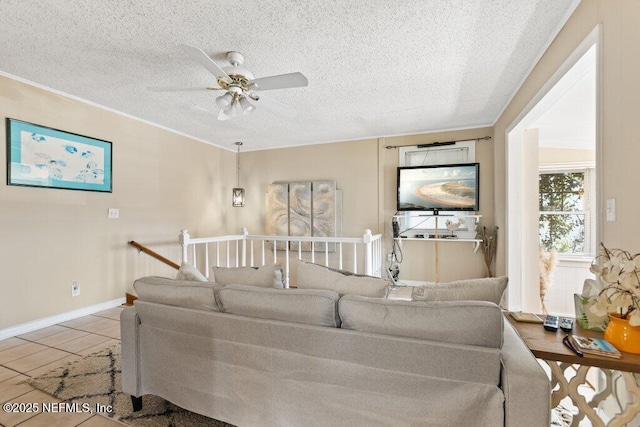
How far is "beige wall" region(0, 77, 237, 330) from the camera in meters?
2.89

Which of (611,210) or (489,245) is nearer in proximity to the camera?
(611,210)

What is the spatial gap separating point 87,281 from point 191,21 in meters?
3.16

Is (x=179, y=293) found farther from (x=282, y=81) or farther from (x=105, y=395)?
(x=282, y=81)

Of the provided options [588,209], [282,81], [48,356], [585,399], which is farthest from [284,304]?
[588,209]

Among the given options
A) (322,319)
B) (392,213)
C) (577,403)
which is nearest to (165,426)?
(322,319)

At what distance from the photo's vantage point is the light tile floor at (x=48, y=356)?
1742 millimetres

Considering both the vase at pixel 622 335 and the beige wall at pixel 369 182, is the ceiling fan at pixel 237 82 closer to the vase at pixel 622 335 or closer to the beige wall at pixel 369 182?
the vase at pixel 622 335

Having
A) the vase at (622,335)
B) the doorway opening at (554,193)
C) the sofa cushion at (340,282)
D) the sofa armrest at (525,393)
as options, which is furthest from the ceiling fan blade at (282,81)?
the vase at (622,335)

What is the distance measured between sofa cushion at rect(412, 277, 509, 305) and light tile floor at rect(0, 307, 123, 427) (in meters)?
1.89

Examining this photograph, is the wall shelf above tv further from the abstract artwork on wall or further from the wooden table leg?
the wooden table leg

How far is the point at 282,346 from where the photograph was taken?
1408 millimetres

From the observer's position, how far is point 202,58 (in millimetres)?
2018

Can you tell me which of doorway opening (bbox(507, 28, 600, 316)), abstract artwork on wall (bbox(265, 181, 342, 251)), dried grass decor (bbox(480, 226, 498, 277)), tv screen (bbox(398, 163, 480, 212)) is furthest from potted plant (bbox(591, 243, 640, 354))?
abstract artwork on wall (bbox(265, 181, 342, 251))

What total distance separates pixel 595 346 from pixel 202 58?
263cm
